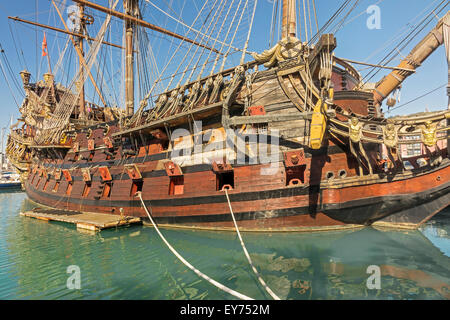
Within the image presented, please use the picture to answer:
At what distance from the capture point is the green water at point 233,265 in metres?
5.16

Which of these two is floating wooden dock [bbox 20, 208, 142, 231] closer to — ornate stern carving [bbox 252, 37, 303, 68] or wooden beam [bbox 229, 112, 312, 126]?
wooden beam [bbox 229, 112, 312, 126]

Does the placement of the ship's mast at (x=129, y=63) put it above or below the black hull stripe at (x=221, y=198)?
above

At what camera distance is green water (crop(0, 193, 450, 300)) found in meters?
5.16

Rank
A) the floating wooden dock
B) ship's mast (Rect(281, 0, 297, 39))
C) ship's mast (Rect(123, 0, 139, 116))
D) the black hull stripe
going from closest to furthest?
the black hull stripe
ship's mast (Rect(281, 0, 297, 39))
the floating wooden dock
ship's mast (Rect(123, 0, 139, 116))

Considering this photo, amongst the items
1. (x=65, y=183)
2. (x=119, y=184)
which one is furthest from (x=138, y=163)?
(x=65, y=183)

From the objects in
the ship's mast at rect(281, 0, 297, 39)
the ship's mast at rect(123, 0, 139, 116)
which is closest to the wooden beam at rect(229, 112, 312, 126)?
the ship's mast at rect(281, 0, 297, 39)

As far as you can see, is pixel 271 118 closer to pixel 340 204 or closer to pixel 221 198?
pixel 221 198

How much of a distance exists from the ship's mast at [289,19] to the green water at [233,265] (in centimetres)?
750

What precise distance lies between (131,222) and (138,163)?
9.40 ft

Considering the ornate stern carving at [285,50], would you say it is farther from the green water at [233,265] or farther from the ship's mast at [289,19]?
the green water at [233,265]

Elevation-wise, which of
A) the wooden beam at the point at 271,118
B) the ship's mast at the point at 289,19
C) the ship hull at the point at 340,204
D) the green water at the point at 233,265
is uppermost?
the ship's mast at the point at 289,19

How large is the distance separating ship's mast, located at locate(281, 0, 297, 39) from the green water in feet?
24.6

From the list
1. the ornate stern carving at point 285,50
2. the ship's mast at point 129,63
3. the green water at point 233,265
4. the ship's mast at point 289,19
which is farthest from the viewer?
the ship's mast at point 129,63

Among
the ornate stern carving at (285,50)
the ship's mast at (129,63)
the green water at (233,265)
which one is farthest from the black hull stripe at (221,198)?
the ship's mast at (129,63)
